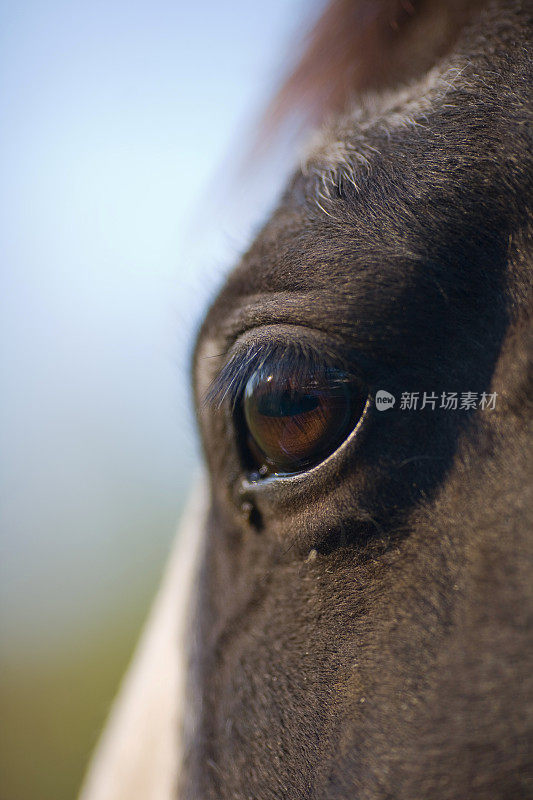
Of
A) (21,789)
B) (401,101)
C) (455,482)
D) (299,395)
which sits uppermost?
(401,101)

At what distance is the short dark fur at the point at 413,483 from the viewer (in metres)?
0.67

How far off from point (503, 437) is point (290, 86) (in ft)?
3.55

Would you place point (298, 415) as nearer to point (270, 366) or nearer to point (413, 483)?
point (270, 366)

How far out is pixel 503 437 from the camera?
27.8 inches

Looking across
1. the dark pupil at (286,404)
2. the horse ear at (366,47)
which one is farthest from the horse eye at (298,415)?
the horse ear at (366,47)

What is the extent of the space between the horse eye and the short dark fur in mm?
31

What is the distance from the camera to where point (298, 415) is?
0.84 meters

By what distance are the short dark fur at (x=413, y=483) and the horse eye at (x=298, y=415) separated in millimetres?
31

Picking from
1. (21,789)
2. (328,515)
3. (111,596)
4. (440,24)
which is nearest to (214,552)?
(328,515)

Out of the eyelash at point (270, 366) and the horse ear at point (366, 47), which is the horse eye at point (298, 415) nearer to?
the eyelash at point (270, 366)

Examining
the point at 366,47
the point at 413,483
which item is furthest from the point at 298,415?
the point at 366,47

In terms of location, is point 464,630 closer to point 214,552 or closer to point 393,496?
point 393,496

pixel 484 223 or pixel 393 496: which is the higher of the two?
pixel 484 223

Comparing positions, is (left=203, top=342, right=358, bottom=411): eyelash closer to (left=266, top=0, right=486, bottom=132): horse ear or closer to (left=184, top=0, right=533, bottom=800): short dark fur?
(left=184, top=0, right=533, bottom=800): short dark fur
